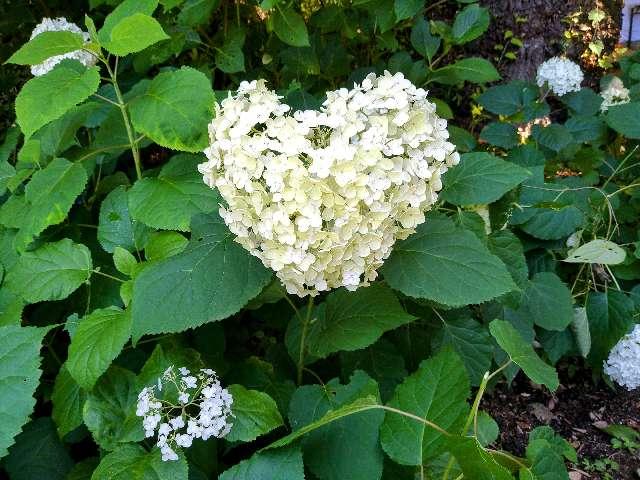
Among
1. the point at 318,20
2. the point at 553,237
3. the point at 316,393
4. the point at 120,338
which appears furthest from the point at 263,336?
the point at 318,20

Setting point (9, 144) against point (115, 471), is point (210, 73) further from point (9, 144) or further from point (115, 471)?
point (115, 471)

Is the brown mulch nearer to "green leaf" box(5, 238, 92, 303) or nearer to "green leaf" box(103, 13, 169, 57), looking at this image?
"green leaf" box(5, 238, 92, 303)

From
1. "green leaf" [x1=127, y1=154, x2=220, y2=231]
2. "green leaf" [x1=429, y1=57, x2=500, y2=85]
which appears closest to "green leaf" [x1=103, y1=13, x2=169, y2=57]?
"green leaf" [x1=127, y1=154, x2=220, y2=231]

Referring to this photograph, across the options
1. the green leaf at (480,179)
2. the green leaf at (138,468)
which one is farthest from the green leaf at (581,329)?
the green leaf at (138,468)

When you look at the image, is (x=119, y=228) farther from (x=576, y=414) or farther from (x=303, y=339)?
(x=576, y=414)

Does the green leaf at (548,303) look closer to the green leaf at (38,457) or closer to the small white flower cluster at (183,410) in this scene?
the small white flower cluster at (183,410)

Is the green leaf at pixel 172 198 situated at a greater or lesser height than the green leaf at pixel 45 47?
lesser

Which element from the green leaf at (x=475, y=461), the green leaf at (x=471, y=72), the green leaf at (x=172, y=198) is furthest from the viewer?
the green leaf at (x=471, y=72)
